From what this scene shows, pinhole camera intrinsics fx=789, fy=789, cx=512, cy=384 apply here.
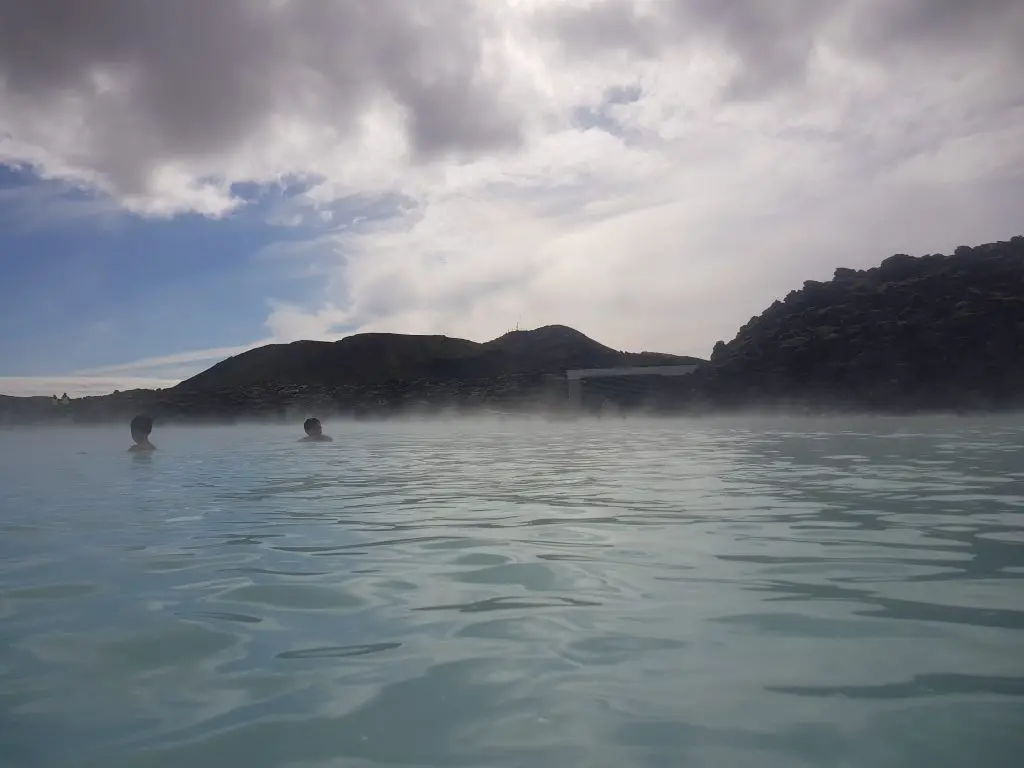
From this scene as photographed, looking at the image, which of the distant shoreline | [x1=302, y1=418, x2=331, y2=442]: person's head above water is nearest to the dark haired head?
[x1=302, y1=418, x2=331, y2=442]: person's head above water

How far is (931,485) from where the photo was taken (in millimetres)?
9898

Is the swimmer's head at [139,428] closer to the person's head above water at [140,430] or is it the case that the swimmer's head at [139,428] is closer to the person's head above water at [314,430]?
the person's head above water at [140,430]

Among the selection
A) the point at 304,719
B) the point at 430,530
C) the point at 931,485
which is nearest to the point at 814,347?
the point at 931,485

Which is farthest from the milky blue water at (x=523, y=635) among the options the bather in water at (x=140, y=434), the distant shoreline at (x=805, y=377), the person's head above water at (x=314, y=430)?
the distant shoreline at (x=805, y=377)

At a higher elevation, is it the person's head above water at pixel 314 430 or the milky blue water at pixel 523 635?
the person's head above water at pixel 314 430

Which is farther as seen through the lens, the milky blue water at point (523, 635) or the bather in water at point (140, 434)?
the bather in water at point (140, 434)

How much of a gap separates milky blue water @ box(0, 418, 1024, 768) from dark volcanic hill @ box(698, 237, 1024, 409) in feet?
178

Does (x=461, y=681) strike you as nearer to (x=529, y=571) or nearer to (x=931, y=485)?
(x=529, y=571)

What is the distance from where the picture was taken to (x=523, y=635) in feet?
12.4

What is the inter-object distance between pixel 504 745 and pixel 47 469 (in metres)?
16.7

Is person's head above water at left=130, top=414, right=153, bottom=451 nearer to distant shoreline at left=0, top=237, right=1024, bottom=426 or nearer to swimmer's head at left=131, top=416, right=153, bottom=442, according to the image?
swimmer's head at left=131, top=416, right=153, bottom=442

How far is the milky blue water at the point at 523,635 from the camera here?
8.67 feet

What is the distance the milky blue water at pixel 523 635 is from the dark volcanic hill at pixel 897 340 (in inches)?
2131

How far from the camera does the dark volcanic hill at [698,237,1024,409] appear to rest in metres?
55.7
